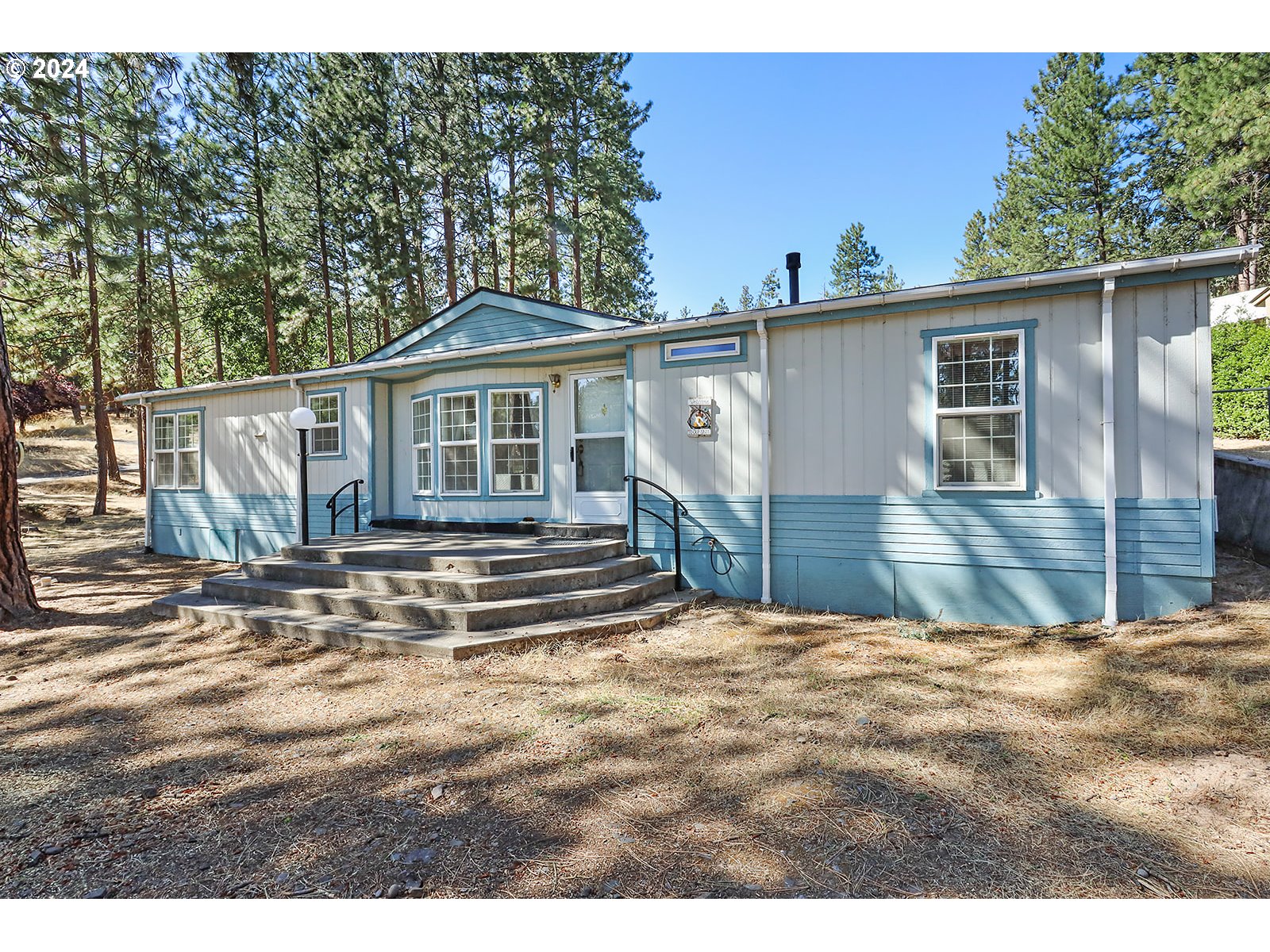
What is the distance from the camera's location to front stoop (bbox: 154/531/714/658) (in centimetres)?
504

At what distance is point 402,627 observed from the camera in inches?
205

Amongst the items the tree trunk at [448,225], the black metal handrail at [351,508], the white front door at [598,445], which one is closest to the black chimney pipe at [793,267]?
the white front door at [598,445]

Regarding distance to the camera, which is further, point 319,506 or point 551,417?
point 319,506

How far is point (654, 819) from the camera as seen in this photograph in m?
2.51

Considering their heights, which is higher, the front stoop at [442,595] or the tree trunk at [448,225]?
the tree trunk at [448,225]

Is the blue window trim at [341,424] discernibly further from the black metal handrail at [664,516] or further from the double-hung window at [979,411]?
the double-hung window at [979,411]

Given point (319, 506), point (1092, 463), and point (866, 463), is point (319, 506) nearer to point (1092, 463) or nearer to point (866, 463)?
point (866, 463)

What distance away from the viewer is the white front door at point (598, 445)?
760 cm

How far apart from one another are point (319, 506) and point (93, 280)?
10032 millimetres

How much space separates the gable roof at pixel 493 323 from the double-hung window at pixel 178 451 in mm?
3778

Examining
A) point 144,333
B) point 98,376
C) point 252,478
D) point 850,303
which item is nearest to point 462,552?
point 850,303

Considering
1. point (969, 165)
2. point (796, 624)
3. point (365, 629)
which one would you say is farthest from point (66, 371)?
point (969, 165)

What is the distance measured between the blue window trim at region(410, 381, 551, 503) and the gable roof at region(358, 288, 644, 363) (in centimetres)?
65

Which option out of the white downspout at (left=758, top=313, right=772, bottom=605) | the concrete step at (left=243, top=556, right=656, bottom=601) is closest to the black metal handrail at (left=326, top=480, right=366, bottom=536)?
the concrete step at (left=243, top=556, right=656, bottom=601)
